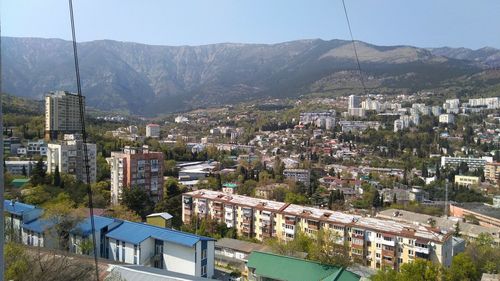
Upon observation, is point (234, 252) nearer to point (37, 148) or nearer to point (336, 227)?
point (336, 227)

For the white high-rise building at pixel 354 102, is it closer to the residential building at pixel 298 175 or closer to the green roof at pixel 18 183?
the residential building at pixel 298 175

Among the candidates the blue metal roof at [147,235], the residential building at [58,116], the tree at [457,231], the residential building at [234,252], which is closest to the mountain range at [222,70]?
the residential building at [58,116]

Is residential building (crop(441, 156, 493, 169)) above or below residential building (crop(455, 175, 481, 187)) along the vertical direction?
above

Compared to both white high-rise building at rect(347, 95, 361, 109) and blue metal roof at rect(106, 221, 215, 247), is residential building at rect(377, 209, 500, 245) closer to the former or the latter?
blue metal roof at rect(106, 221, 215, 247)

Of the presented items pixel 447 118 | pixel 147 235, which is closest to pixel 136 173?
pixel 147 235

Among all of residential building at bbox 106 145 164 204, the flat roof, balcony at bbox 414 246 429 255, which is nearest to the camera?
balcony at bbox 414 246 429 255

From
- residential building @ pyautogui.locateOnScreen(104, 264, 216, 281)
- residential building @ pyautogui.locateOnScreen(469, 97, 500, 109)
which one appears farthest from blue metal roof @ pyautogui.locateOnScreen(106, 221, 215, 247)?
residential building @ pyautogui.locateOnScreen(469, 97, 500, 109)
